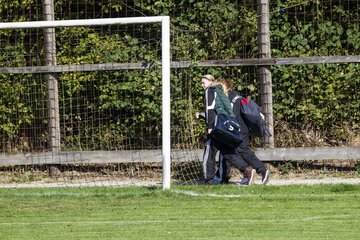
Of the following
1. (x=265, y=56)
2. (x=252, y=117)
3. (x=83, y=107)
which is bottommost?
(x=252, y=117)

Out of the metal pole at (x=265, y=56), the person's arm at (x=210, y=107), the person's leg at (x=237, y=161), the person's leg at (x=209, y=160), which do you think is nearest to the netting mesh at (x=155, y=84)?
the metal pole at (x=265, y=56)

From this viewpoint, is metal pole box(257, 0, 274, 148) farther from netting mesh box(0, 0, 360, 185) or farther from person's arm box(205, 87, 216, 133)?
person's arm box(205, 87, 216, 133)

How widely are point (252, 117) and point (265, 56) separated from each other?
1687mm

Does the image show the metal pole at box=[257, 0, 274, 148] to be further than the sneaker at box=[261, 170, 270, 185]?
Yes

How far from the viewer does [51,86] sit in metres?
16.5

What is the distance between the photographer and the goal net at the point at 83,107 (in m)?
16.3

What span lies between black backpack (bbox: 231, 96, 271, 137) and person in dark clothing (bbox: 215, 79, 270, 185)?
0.05 m

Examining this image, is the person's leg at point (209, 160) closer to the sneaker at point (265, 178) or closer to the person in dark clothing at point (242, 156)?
the person in dark clothing at point (242, 156)

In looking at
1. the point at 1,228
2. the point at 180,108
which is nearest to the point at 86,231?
the point at 1,228

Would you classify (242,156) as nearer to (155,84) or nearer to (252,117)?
(252,117)

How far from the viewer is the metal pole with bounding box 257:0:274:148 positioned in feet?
53.5

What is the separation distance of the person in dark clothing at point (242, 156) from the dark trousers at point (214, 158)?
3.9 inches

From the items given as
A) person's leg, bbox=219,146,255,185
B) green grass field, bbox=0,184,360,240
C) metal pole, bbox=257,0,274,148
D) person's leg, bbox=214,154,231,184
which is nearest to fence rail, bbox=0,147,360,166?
metal pole, bbox=257,0,274,148

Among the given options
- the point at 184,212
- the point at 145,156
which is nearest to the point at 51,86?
the point at 145,156
